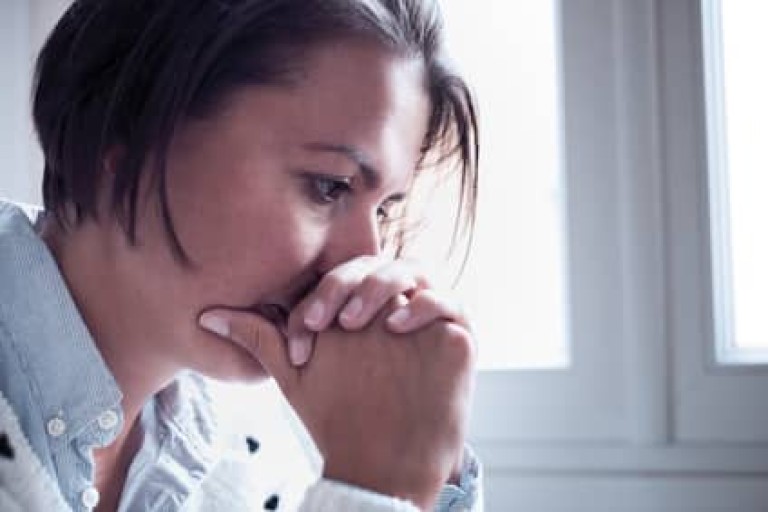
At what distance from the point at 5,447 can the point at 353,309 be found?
315 millimetres

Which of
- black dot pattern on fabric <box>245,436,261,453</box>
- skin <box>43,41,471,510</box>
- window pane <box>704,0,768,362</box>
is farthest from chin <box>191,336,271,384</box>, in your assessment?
window pane <box>704,0,768,362</box>

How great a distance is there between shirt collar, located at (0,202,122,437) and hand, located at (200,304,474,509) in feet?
0.44

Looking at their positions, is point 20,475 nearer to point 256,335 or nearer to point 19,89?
point 256,335

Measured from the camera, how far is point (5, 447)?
855 mm

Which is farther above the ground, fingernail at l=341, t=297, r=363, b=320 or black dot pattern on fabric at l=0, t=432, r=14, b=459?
fingernail at l=341, t=297, r=363, b=320

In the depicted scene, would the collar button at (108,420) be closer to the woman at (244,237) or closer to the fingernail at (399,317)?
the woman at (244,237)

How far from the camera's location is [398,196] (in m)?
0.97

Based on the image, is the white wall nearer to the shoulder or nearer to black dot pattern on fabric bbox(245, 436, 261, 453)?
black dot pattern on fabric bbox(245, 436, 261, 453)

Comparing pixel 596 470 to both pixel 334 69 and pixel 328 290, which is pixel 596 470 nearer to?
pixel 328 290

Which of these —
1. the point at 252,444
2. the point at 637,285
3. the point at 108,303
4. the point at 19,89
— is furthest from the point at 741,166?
the point at 19,89

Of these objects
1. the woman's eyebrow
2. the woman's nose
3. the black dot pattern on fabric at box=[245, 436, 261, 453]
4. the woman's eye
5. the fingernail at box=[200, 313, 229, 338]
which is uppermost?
the woman's eyebrow

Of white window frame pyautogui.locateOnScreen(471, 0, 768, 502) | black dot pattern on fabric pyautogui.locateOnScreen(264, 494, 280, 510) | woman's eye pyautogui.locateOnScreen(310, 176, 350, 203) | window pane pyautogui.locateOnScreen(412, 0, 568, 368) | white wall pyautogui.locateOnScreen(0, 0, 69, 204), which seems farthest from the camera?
white wall pyautogui.locateOnScreen(0, 0, 69, 204)

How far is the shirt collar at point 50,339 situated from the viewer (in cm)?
91

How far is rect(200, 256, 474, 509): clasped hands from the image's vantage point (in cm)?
83
